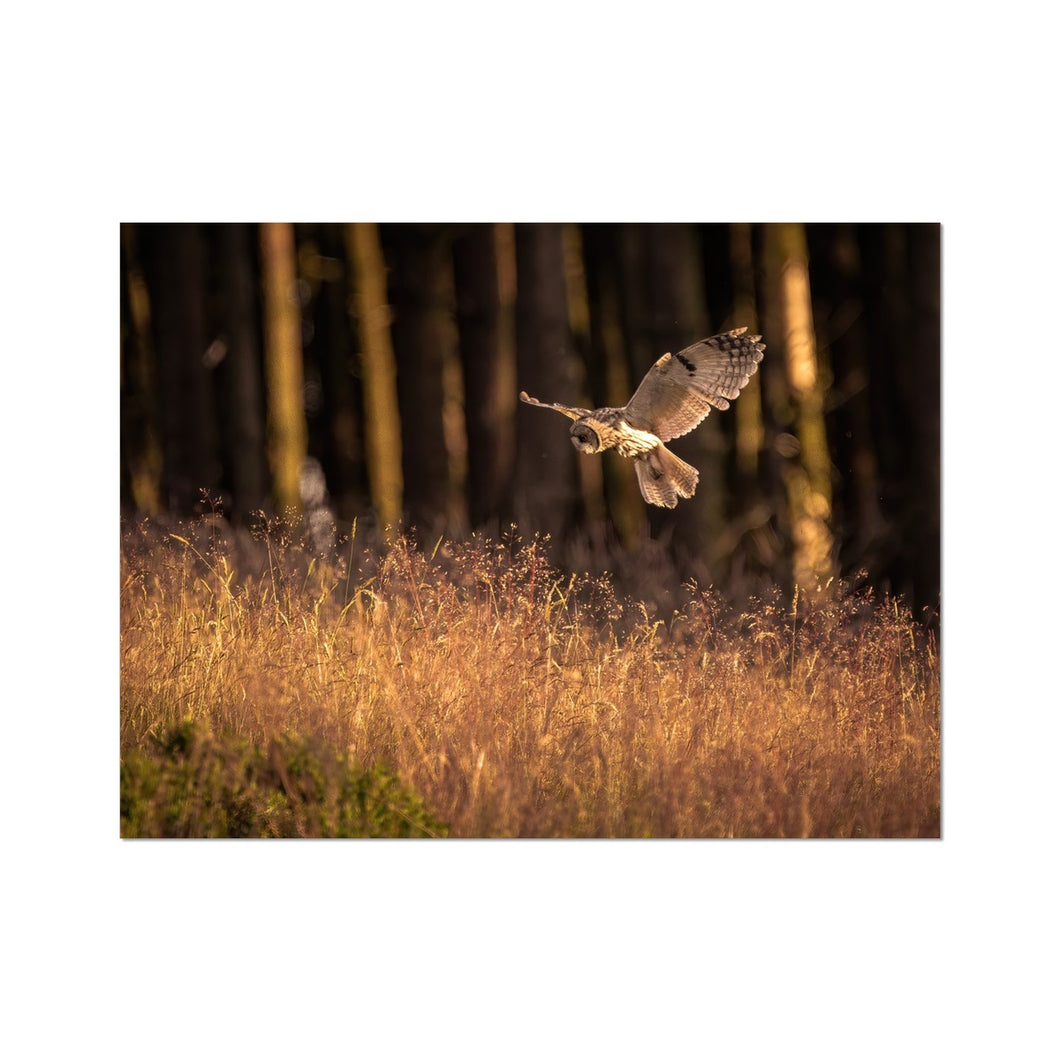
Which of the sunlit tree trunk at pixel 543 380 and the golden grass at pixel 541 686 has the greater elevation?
the sunlit tree trunk at pixel 543 380

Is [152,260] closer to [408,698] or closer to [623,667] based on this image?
[408,698]

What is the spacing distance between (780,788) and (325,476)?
1.79 metres

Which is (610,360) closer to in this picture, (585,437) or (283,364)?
(585,437)

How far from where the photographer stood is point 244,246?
4.14m

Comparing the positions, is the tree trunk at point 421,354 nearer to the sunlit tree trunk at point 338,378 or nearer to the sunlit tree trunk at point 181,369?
the sunlit tree trunk at point 338,378

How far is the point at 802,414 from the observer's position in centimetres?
415

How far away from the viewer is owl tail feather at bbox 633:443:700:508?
13.5 ft

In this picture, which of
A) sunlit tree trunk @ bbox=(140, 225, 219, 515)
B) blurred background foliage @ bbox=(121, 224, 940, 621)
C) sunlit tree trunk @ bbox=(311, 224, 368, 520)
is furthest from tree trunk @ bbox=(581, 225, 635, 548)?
sunlit tree trunk @ bbox=(140, 225, 219, 515)

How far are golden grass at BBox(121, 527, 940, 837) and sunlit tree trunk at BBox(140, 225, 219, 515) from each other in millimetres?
188

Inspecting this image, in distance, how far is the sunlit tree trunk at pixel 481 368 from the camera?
416 centimetres

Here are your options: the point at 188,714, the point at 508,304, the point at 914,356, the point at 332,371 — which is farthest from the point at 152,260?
the point at 914,356

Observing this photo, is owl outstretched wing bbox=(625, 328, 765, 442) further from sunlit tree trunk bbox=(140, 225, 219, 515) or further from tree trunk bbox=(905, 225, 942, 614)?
sunlit tree trunk bbox=(140, 225, 219, 515)

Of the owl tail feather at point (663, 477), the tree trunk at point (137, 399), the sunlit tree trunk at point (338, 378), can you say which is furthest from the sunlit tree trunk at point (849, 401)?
the tree trunk at point (137, 399)

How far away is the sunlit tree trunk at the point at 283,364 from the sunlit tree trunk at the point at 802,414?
156 cm
